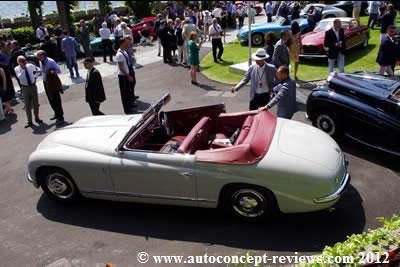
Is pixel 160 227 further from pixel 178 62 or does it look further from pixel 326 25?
pixel 326 25

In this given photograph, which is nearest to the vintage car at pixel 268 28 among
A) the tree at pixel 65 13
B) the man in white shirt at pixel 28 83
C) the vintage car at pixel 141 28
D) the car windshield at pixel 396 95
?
the vintage car at pixel 141 28

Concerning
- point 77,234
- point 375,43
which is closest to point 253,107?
point 77,234

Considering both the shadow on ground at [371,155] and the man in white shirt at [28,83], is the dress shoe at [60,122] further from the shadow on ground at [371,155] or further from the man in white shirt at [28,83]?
the shadow on ground at [371,155]

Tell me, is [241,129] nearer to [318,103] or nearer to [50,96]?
[318,103]

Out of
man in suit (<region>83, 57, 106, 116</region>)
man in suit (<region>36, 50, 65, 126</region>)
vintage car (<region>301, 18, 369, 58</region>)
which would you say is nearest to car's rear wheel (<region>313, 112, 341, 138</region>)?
man in suit (<region>83, 57, 106, 116</region>)

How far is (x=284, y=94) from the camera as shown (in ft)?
23.6

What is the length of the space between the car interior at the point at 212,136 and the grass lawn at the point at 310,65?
236 inches

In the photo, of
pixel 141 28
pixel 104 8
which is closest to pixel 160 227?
pixel 141 28

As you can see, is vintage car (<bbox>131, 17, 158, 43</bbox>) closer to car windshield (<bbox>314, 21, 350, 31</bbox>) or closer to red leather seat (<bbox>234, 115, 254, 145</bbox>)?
car windshield (<bbox>314, 21, 350, 31</bbox>)

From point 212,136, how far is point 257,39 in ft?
39.6

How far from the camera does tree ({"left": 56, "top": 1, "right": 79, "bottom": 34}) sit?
82.3 feet

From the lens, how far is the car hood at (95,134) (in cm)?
599

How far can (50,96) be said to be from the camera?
390 inches

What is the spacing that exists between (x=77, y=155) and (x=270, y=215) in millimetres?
2790
